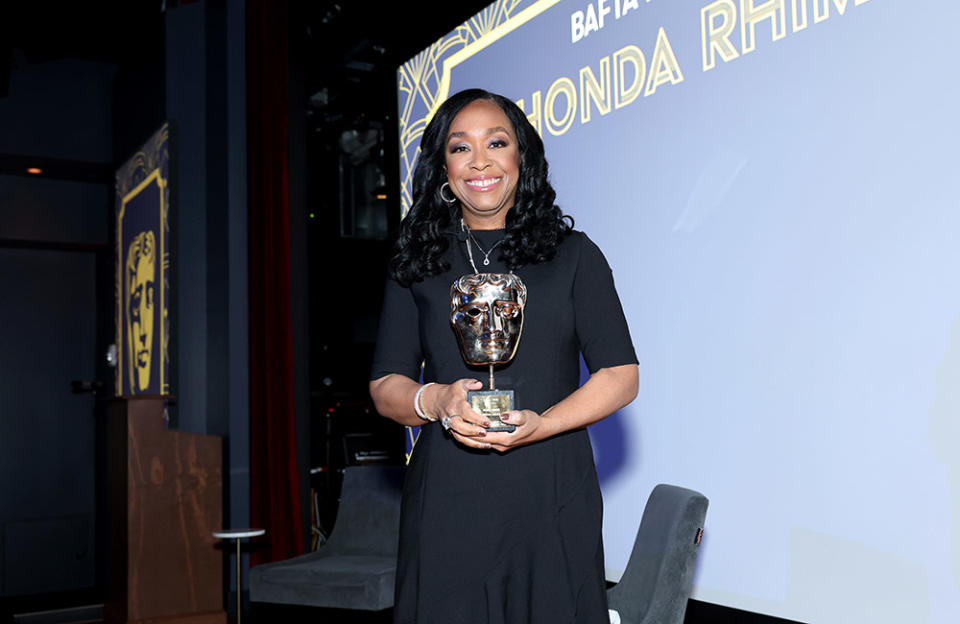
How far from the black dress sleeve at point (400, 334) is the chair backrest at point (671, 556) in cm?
102

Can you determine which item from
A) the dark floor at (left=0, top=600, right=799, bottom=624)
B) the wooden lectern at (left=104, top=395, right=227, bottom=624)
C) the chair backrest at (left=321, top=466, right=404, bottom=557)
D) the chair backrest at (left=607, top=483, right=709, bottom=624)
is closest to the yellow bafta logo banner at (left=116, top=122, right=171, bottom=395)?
the wooden lectern at (left=104, top=395, right=227, bottom=624)

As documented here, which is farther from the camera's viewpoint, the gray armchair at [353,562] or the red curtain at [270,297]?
the red curtain at [270,297]

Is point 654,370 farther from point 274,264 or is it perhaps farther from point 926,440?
point 274,264

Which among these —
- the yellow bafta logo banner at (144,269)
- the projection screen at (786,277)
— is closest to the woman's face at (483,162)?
the projection screen at (786,277)

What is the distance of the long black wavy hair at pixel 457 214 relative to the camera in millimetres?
1419

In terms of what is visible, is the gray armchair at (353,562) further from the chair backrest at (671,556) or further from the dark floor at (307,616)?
the chair backrest at (671,556)

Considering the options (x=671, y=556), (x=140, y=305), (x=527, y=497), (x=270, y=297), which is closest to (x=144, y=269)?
(x=140, y=305)

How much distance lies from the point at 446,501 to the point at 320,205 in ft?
31.0

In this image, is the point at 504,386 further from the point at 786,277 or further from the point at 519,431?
the point at 786,277

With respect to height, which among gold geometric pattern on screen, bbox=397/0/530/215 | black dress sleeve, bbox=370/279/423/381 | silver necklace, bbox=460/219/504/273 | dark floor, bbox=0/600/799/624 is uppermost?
gold geometric pattern on screen, bbox=397/0/530/215

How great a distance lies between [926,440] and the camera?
1.90 meters

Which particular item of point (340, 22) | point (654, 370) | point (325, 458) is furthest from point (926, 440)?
point (325, 458)

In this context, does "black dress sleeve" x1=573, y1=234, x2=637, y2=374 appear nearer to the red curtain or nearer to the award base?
the award base

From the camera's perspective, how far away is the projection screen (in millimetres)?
1909
